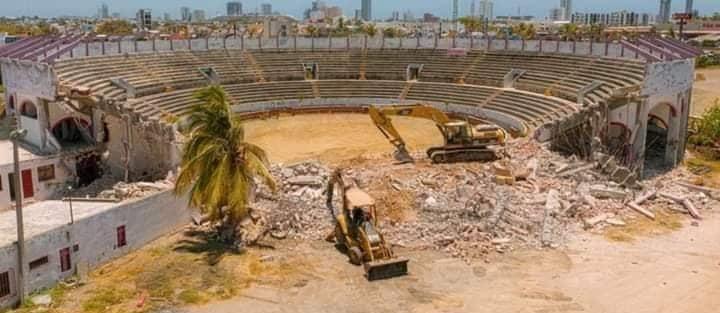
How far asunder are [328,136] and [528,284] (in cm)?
2073

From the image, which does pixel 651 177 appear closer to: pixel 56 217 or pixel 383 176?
pixel 383 176

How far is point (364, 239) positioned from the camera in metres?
18.2

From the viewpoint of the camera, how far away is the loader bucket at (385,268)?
17234mm

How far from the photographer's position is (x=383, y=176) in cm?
2433

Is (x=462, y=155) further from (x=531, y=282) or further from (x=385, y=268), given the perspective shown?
(x=385, y=268)

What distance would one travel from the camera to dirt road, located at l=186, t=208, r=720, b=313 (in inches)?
620

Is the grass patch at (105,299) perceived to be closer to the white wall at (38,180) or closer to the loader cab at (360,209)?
the loader cab at (360,209)

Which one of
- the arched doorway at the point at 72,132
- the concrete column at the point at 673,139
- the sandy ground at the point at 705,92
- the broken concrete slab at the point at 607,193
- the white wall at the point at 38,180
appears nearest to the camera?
the broken concrete slab at the point at 607,193

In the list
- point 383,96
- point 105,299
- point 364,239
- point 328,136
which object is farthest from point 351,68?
point 105,299

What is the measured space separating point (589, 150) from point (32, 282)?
23089mm

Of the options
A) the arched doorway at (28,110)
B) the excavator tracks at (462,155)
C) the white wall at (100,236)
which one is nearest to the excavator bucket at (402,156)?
the excavator tracks at (462,155)

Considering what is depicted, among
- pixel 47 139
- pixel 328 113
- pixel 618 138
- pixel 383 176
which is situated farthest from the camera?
pixel 328 113

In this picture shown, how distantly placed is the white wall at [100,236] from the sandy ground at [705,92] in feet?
122

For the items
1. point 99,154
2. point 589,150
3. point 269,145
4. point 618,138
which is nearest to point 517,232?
point 589,150
